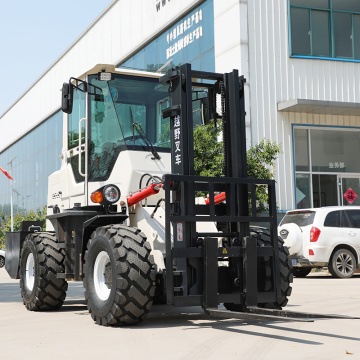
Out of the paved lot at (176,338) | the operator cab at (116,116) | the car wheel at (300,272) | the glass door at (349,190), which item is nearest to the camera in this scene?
the paved lot at (176,338)

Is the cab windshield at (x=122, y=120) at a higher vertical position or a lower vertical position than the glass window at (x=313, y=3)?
lower

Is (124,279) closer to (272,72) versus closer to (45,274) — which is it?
(45,274)

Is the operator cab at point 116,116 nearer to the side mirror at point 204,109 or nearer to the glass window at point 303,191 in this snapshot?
the side mirror at point 204,109

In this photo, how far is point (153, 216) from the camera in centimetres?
834

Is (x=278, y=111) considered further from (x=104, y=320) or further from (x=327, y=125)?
(x=104, y=320)

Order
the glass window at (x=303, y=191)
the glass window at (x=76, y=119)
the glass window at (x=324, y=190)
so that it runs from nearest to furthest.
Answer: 1. the glass window at (x=76, y=119)
2. the glass window at (x=303, y=191)
3. the glass window at (x=324, y=190)

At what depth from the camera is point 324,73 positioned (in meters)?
26.0

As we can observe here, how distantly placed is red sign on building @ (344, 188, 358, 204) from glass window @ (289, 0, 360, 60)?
5327mm

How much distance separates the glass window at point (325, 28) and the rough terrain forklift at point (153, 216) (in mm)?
17485

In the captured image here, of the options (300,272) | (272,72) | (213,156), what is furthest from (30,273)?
(272,72)

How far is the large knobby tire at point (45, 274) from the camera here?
30.2ft

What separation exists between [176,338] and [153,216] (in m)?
2.02

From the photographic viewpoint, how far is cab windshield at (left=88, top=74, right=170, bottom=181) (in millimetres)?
9109

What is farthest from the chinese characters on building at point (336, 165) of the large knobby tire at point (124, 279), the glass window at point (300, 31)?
the large knobby tire at point (124, 279)
